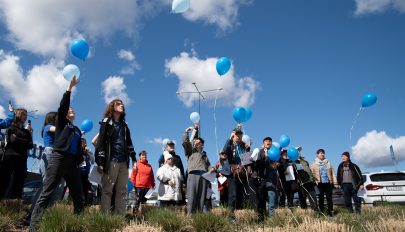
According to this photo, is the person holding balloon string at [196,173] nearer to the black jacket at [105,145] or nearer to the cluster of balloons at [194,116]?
the black jacket at [105,145]

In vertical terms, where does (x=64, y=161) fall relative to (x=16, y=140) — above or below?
below

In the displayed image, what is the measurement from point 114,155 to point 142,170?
3.47 m

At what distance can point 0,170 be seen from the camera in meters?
6.05

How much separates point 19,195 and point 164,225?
→ 2948 mm

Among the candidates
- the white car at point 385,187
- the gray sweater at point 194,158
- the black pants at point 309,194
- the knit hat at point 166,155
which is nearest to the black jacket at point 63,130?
the gray sweater at point 194,158

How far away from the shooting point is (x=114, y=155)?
5.41m

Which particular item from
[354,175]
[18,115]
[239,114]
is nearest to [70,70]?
[18,115]

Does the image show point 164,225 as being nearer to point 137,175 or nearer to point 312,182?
point 137,175

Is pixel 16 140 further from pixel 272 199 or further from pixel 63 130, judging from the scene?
pixel 272 199

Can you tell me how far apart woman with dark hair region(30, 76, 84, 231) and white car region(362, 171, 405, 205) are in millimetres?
8485

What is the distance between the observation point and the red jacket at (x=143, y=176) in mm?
8664

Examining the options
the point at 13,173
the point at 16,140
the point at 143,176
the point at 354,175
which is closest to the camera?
the point at 16,140

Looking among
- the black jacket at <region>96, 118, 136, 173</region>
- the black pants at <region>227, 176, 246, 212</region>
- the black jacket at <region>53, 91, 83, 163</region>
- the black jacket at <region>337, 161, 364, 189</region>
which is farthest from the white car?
the black jacket at <region>53, 91, 83, 163</region>

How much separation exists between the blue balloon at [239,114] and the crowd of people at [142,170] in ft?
3.49
